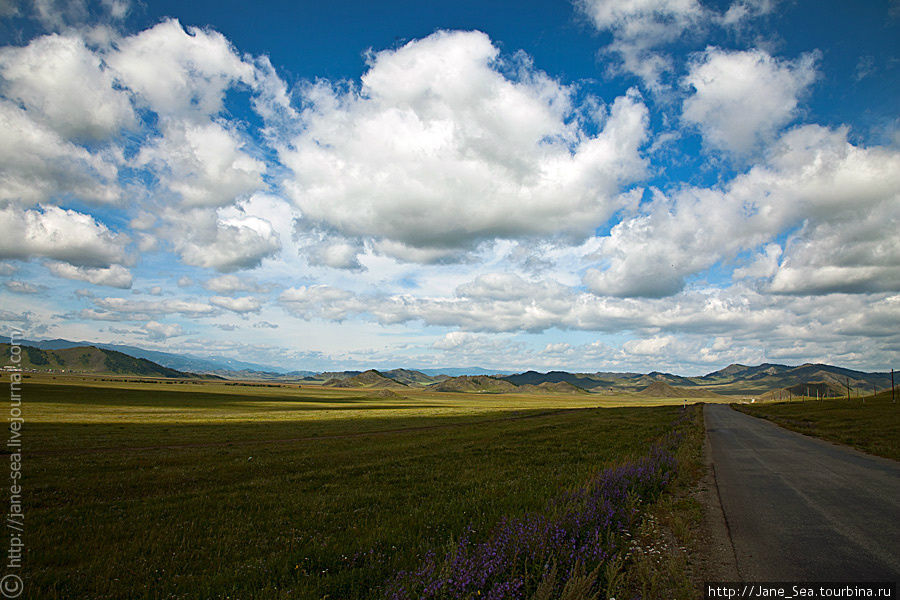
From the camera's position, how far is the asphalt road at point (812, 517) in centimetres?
740

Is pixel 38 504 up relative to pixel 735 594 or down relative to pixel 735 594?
down

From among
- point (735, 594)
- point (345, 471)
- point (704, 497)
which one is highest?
point (735, 594)

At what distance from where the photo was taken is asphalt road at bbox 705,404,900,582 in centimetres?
740

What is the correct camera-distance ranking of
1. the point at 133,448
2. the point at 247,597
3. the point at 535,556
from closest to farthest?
the point at 247,597 → the point at 535,556 → the point at 133,448

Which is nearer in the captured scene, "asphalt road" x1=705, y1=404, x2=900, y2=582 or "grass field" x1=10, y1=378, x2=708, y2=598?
"grass field" x1=10, y1=378, x2=708, y2=598

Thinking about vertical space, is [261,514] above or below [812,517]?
below

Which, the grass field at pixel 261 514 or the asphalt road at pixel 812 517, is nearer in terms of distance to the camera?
the grass field at pixel 261 514

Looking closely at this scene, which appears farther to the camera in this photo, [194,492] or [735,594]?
[194,492]

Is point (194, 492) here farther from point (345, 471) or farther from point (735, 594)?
point (735, 594)

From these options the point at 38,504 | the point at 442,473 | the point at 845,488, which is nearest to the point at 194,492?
the point at 38,504

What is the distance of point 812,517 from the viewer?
10539mm

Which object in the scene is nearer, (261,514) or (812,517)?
(812,517)

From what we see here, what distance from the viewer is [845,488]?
46.1ft

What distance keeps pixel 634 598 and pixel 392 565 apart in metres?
4.14
